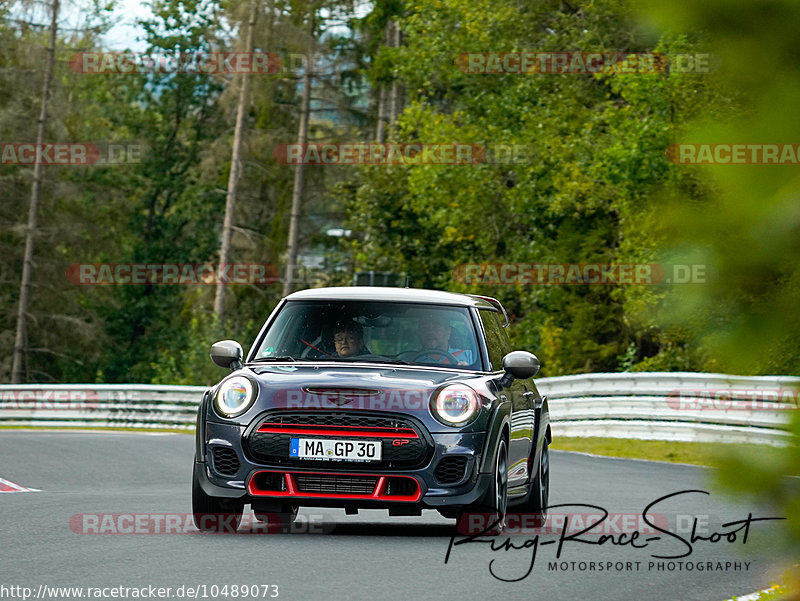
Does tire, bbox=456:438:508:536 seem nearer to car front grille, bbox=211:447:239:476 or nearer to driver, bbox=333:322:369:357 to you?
driver, bbox=333:322:369:357

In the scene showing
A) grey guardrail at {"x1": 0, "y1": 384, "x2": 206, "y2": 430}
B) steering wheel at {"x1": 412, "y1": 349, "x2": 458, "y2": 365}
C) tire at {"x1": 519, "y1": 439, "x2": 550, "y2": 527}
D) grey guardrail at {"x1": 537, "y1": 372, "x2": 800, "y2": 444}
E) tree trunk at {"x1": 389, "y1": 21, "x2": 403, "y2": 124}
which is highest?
tree trunk at {"x1": 389, "y1": 21, "x2": 403, "y2": 124}

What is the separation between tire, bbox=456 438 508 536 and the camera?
950 cm

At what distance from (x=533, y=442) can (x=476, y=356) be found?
1.01 meters

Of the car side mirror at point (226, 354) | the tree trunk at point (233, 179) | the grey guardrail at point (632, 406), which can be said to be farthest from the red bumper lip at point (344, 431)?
the tree trunk at point (233, 179)

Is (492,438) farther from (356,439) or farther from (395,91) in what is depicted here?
(395,91)

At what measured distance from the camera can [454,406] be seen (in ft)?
30.8

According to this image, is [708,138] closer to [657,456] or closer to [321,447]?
[321,447]

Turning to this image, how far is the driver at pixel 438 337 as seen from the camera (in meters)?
10.4

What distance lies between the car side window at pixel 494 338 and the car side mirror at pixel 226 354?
173cm

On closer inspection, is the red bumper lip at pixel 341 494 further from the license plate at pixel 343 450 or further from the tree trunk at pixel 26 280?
the tree trunk at pixel 26 280

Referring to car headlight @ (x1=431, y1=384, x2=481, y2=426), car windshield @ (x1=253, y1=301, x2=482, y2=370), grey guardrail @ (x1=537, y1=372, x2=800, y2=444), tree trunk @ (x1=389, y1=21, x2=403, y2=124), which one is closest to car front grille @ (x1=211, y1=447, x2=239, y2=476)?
car windshield @ (x1=253, y1=301, x2=482, y2=370)

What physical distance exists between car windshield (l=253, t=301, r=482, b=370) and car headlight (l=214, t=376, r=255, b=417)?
2.89 ft

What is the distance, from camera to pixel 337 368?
32.3ft

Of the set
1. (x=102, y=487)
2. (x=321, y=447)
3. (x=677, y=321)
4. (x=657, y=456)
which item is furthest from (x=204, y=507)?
(x=657, y=456)
